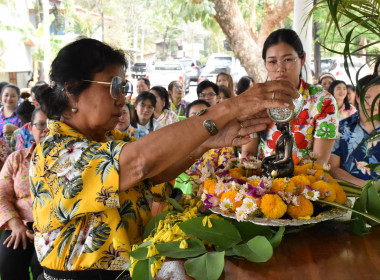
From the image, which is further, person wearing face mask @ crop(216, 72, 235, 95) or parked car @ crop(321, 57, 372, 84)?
parked car @ crop(321, 57, 372, 84)

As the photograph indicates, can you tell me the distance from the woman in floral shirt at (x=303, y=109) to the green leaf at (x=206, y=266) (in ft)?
4.46

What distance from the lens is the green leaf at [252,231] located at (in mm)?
1232

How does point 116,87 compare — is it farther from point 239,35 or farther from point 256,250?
point 239,35

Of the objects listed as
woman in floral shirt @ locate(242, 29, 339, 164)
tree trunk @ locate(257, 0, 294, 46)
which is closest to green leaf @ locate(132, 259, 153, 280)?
woman in floral shirt @ locate(242, 29, 339, 164)

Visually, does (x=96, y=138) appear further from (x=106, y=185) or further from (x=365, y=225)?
(x=365, y=225)

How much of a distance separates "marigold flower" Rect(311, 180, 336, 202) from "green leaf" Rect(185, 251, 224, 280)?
427 mm

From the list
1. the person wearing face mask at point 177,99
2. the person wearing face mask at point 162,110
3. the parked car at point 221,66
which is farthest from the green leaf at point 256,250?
the parked car at point 221,66

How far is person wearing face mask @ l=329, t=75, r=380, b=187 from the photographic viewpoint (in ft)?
8.61

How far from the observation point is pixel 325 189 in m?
1.34

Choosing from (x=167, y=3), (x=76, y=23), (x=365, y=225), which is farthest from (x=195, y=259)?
(x=76, y=23)

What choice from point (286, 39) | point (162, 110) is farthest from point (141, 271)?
point (162, 110)

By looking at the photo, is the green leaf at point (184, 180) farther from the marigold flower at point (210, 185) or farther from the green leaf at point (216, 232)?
the green leaf at point (216, 232)

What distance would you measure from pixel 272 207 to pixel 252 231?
89 millimetres

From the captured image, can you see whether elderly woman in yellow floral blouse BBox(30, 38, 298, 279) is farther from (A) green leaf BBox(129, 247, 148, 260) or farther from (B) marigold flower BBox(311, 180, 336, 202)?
(B) marigold flower BBox(311, 180, 336, 202)
